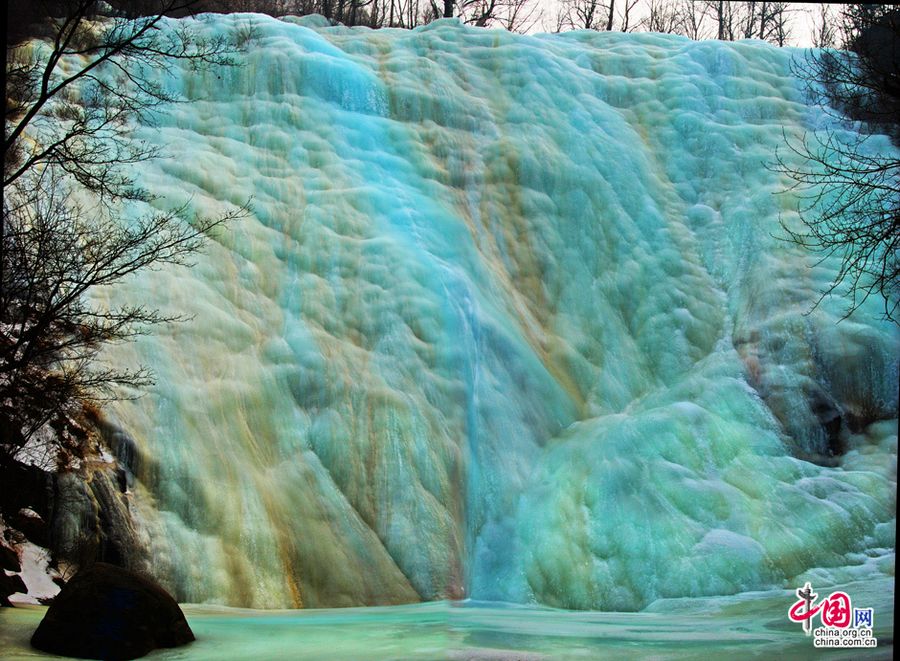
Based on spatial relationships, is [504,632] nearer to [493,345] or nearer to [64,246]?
[493,345]

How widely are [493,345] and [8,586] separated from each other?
3693mm

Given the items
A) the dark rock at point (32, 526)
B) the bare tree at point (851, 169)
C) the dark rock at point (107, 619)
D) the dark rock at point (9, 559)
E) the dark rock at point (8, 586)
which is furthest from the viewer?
the bare tree at point (851, 169)

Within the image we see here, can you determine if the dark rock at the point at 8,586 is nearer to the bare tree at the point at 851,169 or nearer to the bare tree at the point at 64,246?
the bare tree at the point at 64,246

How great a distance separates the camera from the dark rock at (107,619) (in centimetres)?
468

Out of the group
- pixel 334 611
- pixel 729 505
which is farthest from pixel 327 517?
pixel 729 505

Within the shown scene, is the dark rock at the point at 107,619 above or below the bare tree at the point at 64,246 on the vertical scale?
below

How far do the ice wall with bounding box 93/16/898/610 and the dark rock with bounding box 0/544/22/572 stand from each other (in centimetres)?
71

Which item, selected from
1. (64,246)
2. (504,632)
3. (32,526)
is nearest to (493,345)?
(504,632)

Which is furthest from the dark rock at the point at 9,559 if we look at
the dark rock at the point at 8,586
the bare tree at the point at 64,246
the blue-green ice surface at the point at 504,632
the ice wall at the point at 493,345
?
the ice wall at the point at 493,345

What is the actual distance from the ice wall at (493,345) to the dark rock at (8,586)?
72 centimetres

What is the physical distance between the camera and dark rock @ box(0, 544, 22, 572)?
17.5ft

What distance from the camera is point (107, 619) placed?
4.73 metres

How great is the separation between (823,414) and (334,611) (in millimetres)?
4049

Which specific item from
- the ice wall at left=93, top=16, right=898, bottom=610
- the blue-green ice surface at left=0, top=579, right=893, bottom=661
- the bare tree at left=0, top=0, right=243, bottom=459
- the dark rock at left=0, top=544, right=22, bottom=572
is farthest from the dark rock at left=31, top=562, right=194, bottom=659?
the bare tree at left=0, top=0, right=243, bottom=459
